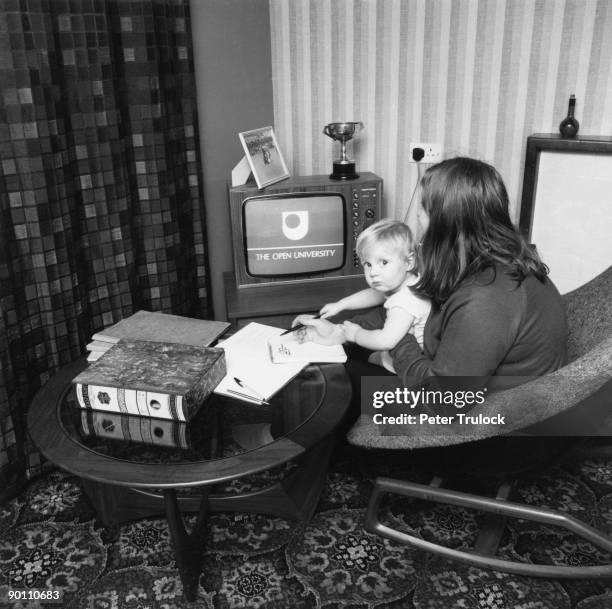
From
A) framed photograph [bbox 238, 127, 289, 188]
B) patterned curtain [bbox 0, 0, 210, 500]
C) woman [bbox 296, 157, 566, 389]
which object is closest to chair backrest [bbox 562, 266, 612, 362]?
woman [bbox 296, 157, 566, 389]

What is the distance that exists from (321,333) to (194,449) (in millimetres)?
530

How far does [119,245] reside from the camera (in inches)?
84.0

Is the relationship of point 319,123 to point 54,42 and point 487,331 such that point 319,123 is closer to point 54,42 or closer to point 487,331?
point 54,42

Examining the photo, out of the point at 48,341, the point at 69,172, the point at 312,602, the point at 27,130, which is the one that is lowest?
the point at 312,602

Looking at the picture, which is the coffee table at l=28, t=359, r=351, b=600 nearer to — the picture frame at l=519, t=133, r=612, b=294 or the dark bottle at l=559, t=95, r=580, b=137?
the picture frame at l=519, t=133, r=612, b=294

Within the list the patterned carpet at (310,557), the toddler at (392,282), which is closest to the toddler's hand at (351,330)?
the toddler at (392,282)

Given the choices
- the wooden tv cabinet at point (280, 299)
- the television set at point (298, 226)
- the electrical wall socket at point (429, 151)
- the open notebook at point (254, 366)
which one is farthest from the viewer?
the electrical wall socket at point (429, 151)

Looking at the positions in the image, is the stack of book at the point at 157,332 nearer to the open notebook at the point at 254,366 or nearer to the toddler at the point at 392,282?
the open notebook at the point at 254,366

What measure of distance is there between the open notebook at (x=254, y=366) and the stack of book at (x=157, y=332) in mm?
59

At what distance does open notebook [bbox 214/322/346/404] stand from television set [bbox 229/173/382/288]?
1.65 ft

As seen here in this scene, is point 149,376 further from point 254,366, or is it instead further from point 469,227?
point 469,227

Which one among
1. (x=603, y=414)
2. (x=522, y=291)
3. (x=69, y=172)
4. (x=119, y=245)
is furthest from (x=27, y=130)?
(x=603, y=414)

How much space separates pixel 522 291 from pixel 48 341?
1.40 metres
